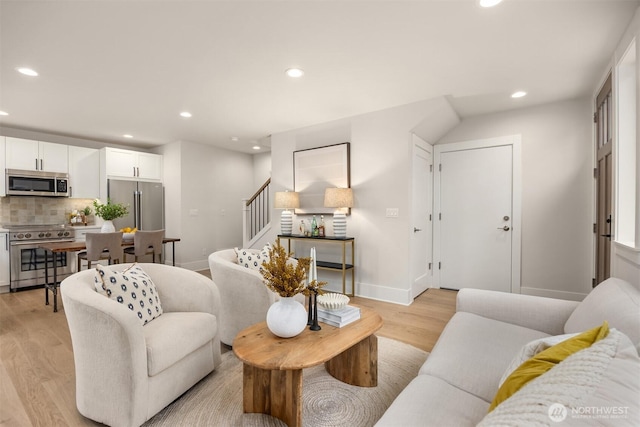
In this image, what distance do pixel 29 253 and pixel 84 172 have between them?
1.49 metres

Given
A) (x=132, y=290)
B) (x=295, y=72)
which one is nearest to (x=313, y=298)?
(x=132, y=290)

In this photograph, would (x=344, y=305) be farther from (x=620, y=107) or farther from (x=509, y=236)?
(x=509, y=236)

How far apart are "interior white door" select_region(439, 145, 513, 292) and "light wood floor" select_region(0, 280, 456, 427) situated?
1.47ft

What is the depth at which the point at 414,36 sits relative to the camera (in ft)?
7.31


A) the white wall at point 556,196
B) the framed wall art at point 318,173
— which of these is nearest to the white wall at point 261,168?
the framed wall art at point 318,173

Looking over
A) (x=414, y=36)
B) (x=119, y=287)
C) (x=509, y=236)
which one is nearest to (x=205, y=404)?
(x=119, y=287)

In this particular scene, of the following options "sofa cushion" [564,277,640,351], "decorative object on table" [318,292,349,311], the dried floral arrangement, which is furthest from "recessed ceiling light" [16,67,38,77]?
"sofa cushion" [564,277,640,351]

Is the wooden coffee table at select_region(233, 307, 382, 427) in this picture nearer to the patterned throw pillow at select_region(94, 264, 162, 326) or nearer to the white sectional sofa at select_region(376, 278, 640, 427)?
the white sectional sofa at select_region(376, 278, 640, 427)

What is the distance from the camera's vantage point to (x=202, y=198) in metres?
5.90

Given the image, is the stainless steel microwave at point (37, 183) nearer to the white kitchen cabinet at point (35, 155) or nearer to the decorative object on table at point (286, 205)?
the white kitchen cabinet at point (35, 155)

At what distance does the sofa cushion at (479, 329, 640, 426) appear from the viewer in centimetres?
62

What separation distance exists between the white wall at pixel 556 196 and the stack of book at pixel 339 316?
302 centimetres

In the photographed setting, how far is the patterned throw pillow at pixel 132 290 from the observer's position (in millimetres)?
1762

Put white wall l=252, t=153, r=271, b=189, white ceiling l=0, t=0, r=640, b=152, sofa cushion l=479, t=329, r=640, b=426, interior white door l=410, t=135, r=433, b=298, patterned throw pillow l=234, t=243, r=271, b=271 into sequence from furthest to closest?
white wall l=252, t=153, r=271, b=189 → interior white door l=410, t=135, r=433, b=298 → patterned throw pillow l=234, t=243, r=271, b=271 → white ceiling l=0, t=0, r=640, b=152 → sofa cushion l=479, t=329, r=640, b=426
